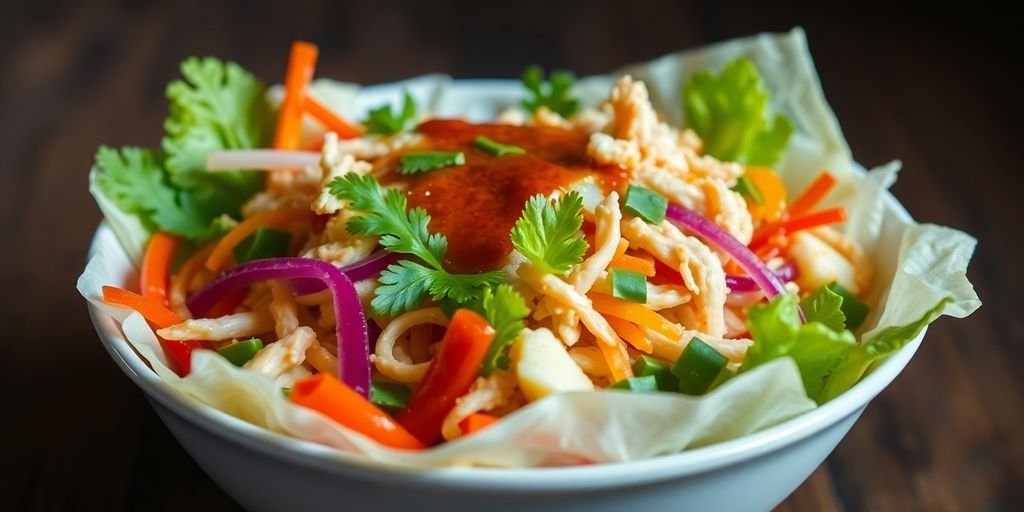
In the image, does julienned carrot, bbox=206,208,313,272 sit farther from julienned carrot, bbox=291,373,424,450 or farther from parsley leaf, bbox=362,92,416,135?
julienned carrot, bbox=291,373,424,450

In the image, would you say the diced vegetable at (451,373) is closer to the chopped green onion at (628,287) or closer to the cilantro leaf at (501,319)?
the cilantro leaf at (501,319)

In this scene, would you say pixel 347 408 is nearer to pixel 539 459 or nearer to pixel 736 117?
pixel 539 459

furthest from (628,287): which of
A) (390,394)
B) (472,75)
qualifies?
(472,75)

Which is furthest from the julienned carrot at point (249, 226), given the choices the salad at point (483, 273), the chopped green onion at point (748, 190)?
the chopped green onion at point (748, 190)

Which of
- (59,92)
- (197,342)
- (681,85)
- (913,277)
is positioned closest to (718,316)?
(913,277)

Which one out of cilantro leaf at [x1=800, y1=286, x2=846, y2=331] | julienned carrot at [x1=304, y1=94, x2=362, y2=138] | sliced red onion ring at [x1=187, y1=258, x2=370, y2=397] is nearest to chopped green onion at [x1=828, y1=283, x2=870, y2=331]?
cilantro leaf at [x1=800, y1=286, x2=846, y2=331]

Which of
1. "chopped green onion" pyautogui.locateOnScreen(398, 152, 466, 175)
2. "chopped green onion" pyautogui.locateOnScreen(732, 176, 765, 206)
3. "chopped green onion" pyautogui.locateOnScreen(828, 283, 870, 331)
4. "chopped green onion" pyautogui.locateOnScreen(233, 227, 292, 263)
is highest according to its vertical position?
"chopped green onion" pyautogui.locateOnScreen(398, 152, 466, 175)

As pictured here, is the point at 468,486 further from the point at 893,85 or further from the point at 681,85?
the point at 893,85
